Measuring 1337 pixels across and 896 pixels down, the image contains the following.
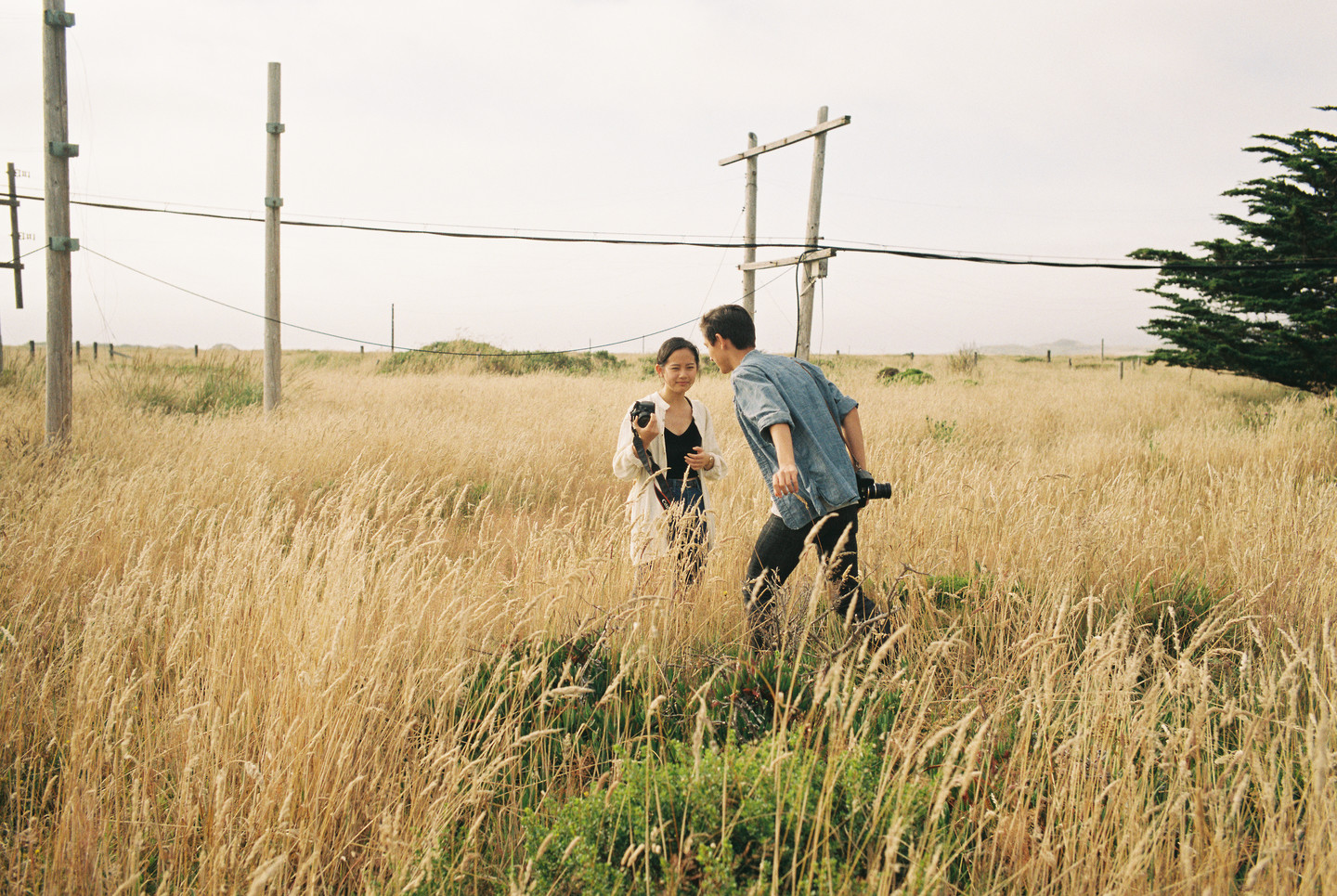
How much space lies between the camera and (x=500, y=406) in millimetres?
12695

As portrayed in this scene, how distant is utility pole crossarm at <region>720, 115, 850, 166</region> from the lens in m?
9.16

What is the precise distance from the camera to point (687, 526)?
3561mm

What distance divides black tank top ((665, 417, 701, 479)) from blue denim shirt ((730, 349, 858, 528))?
88cm

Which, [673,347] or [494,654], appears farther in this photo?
[673,347]

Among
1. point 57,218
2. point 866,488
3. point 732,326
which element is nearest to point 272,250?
point 57,218

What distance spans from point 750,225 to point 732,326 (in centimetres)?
804

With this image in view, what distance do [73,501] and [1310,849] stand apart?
6.22 metres

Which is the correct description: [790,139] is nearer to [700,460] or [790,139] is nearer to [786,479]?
[700,460]

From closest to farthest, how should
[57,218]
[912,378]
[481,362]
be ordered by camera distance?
1. [57,218]
2. [912,378]
3. [481,362]

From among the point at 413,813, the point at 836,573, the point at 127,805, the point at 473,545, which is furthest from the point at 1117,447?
the point at 127,805

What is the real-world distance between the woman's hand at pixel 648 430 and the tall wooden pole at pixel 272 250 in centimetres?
820

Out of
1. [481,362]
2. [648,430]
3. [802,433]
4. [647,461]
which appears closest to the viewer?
[802,433]

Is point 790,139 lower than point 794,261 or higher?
higher

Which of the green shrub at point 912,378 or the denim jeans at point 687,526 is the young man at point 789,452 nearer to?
the denim jeans at point 687,526
